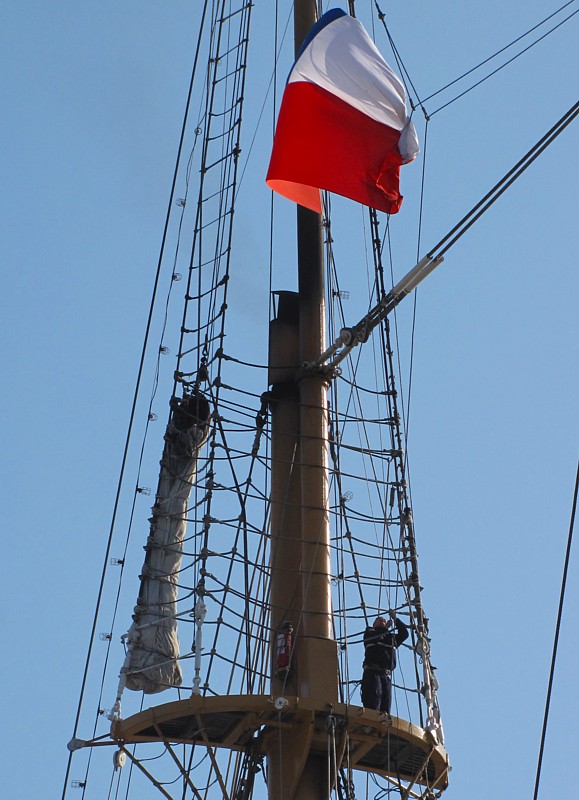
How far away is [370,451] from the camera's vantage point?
59.1ft

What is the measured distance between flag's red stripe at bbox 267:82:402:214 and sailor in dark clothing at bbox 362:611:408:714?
4.88 metres

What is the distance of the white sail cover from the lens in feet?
52.4

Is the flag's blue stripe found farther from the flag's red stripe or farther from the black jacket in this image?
the black jacket

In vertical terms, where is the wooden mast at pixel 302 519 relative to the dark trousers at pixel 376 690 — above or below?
above

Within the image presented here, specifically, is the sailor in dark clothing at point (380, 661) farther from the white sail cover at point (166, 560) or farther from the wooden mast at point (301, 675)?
the white sail cover at point (166, 560)

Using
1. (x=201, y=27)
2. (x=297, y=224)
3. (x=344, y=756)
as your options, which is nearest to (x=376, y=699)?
(x=344, y=756)

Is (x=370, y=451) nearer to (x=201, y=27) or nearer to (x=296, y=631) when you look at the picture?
(x=296, y=631)

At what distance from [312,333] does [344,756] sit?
16.3ft

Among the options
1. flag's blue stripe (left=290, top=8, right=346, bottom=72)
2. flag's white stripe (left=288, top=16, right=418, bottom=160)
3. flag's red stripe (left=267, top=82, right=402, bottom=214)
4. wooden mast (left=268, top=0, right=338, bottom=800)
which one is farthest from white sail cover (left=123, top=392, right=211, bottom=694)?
flag's blue stripe (left=290, top=8, right=346, bottom=72)

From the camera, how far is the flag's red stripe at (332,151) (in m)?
17.7

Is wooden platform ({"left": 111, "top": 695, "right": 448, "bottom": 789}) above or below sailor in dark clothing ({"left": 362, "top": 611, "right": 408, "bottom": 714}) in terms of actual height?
below

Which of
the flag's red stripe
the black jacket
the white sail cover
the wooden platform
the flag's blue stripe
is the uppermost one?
the flag's blue stripe

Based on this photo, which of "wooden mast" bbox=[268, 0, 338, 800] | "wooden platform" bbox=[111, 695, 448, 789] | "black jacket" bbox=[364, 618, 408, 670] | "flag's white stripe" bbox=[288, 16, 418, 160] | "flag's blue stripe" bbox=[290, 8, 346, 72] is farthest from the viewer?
→ "flag's blue stripe" bbox=[290, 8, 346, 72]

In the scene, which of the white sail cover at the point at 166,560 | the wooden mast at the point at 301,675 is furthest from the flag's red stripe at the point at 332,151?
the white sail cover at the point at 166,560
